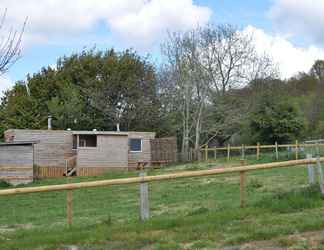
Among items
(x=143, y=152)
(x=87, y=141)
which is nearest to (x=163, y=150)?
(x=143, y=152)

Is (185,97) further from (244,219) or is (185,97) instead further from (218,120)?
(244,219)

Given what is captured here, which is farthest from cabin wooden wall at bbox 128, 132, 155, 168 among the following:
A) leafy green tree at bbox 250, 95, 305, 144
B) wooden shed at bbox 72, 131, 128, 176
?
leafy green tree at bbox 250, 95, 305, 144

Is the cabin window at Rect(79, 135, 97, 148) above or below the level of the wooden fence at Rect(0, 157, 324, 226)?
above

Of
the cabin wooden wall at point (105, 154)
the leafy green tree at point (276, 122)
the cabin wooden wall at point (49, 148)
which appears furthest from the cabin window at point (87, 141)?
the leafy green tree at point (276, 122)

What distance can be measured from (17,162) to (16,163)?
80 mm

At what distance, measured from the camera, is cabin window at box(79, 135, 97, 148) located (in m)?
34.8

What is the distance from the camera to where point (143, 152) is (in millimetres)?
36125

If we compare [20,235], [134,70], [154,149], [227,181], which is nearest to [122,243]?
[20,235]

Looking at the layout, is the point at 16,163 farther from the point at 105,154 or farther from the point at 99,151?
the point at 105,154

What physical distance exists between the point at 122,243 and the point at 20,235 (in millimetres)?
1895

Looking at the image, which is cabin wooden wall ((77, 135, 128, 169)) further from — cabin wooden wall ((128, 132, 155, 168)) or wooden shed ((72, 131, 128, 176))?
cabin wooden wall ((128, 132, 155, 168))

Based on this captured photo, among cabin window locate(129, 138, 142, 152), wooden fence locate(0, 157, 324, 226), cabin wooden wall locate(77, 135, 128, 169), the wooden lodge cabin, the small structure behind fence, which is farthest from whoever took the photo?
the small structure behind fence

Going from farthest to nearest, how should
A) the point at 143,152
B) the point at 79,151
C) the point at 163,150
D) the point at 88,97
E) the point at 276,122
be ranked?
the point at 88,97
the point at 276,122
the point at 163,150
the point at 143,152
the point at 79,151

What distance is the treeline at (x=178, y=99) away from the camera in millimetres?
40719
